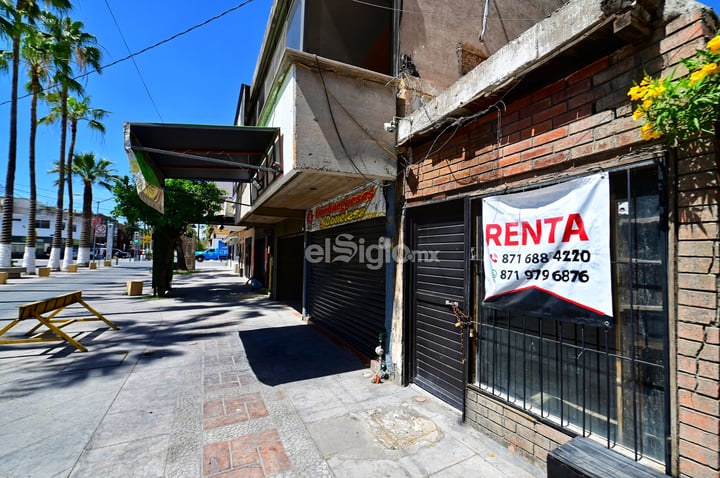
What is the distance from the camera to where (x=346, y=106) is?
447cm

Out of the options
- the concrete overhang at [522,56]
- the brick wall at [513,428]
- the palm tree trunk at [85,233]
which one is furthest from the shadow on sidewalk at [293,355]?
the palm tree trunk at [85,233]

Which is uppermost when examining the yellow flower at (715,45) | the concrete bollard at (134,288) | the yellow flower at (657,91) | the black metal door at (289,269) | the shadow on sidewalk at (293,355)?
the yellow flower at (715,45)

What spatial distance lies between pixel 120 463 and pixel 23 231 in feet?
244

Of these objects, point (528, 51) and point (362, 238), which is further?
point (362, 238)

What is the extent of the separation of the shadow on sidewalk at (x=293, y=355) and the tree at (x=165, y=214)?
6788 millimetres

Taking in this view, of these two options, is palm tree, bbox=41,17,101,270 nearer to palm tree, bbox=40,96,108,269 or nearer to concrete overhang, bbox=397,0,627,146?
palm tree, bbox=40,96,108,269

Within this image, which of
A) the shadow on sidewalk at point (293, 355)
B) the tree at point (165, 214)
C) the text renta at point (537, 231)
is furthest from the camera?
the tree at point (165, 214)

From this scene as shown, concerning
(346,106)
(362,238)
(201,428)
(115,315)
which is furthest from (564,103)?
(115,315)

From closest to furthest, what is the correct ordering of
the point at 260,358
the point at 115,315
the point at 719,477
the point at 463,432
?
the point at 719,477
the point at 463,432
the point at 260,358
the point at 115,315

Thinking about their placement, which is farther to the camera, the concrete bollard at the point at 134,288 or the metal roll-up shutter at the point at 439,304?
the concrete bollard at the point at 134,288

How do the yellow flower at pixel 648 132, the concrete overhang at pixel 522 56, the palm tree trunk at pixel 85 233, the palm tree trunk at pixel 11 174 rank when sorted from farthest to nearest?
1. the palm tree trunk at pixel 85 233
2. the palm tree trunk at pixel 11 174
3. the concrete overhang at pixel 522 56
4. the yellow flower at pixel 648 132

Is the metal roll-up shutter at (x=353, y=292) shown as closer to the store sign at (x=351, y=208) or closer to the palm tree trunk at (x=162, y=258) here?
the store sign at (x=351, y=208)

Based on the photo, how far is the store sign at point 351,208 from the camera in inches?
202

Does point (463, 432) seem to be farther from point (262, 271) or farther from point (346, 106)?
point (262, 271)
